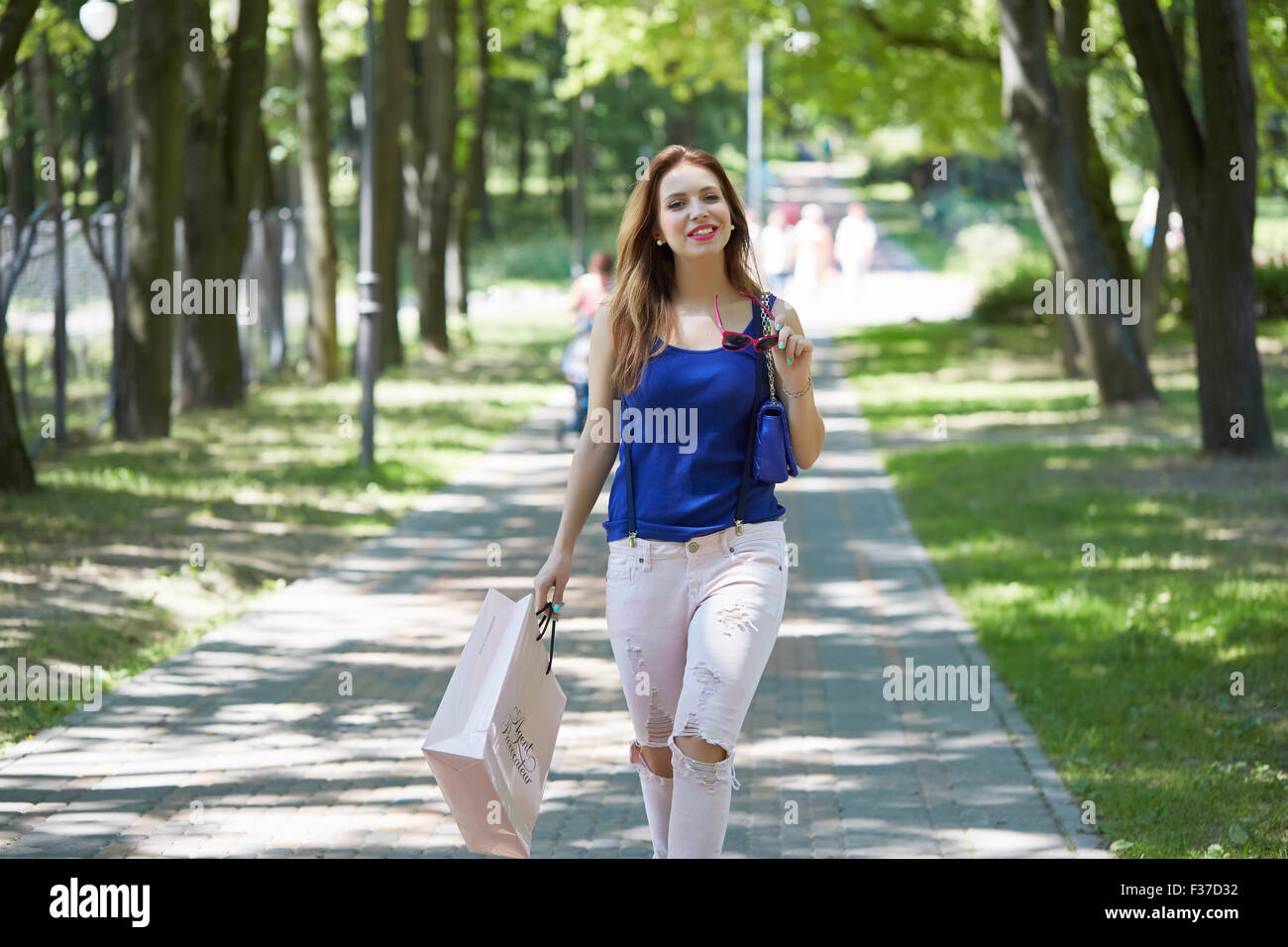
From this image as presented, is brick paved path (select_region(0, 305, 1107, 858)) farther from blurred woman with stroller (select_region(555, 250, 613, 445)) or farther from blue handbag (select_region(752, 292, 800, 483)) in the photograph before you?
blurred woman with stroller (select_region(555, 250, 613, 445))

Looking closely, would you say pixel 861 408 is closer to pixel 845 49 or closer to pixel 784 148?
pixel 845 49

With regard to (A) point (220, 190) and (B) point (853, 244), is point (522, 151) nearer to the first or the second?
(B) point (853, 244)

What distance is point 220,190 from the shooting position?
1784 cm

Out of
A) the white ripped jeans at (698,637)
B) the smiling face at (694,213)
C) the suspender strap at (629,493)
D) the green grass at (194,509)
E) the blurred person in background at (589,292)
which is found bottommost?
the green grass at (194,509)

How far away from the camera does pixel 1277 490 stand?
40.5 ft

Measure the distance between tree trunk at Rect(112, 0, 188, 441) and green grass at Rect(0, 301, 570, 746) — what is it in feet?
1.24

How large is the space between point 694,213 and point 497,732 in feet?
4.78

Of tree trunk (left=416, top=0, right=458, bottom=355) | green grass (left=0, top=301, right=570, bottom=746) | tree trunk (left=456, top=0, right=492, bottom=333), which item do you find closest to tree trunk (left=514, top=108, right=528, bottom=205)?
tree trunk (left=456, top=0, right=492, bottom=333)

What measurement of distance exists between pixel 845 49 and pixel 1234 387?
44.6 feet

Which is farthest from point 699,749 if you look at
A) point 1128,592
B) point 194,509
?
point 194,509

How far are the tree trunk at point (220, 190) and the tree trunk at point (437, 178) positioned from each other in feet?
23.5

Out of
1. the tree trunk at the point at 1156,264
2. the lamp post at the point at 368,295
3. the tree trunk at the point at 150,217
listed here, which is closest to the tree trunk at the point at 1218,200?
the lamp post at the point at 368,295

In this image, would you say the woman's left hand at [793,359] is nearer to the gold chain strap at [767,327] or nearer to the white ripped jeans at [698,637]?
the gold chain strap at [767,327]

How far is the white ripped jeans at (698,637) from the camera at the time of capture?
4270 millimetres
